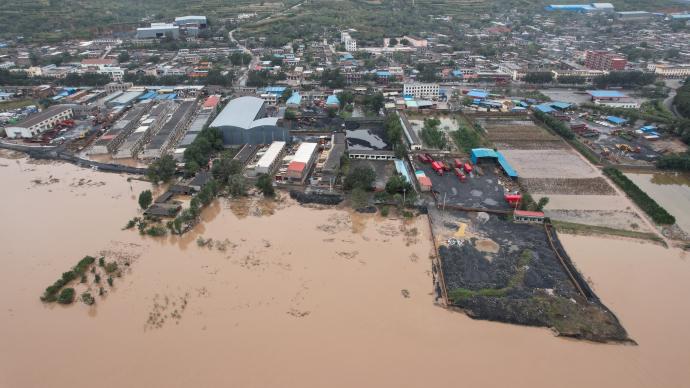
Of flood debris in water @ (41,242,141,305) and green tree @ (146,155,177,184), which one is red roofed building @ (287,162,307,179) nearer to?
green tree @ (146,155,177,184)

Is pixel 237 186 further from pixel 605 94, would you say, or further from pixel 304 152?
pixel 605 94

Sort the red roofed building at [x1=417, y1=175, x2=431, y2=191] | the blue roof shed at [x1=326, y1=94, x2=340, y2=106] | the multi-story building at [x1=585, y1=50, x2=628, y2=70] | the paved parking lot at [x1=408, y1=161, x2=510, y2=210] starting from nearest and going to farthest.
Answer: the paved parking lot at [x1=408, y1=161, x2=510, y2=210] → the red roofed building at [x1=417, y1=175, x2=431, y2=191] → the blue roof shed at [x1=326, y1=94, x2=340, y2=106] → the multi-story building at [x1=585, y1=50, x2=628, y2=70]

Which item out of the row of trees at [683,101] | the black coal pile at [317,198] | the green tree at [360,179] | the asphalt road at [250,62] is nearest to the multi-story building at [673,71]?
the row of trees at [683,101]

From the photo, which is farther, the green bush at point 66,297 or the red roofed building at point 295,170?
the red roofed building at point 295,170

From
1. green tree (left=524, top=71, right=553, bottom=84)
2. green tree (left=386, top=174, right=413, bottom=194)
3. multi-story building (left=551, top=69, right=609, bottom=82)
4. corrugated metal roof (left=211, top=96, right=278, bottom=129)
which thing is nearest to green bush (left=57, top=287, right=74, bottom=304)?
green tree (left=386, top=174, right=413, bottom=194)

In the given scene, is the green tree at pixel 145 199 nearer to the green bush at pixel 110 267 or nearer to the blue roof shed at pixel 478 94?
the green bush at pixel 110 267

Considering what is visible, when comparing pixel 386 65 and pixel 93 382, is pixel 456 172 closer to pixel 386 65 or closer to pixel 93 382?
pixel 93 382
